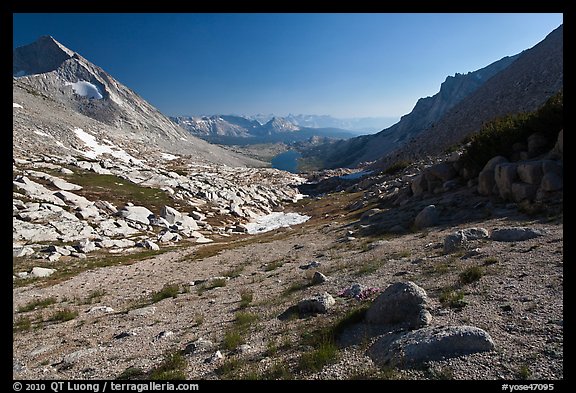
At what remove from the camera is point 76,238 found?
39250mm

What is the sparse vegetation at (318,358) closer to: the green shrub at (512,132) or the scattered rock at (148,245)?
the green shrub at (512,132)

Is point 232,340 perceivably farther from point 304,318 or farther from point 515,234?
point 515,234

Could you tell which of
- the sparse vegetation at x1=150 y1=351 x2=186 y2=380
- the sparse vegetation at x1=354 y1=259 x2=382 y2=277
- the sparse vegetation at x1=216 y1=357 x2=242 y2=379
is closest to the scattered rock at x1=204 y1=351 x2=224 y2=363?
the sparse vegetation at x1=216 y1=357 x2=242 y2=379

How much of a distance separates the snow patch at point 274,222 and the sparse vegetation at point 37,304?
1700 inches

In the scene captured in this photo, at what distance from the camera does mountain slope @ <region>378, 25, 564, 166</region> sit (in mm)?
86181

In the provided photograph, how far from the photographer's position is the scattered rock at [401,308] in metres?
8.78

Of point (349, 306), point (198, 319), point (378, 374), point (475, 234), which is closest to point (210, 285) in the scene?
point (198, 319)

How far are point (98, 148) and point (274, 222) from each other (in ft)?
371

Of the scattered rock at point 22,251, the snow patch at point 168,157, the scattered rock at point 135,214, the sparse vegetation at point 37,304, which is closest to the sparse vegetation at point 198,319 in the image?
the sparse vegetation at point 37,304

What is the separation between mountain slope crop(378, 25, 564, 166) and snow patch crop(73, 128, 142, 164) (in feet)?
392

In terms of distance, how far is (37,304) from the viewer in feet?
59.8

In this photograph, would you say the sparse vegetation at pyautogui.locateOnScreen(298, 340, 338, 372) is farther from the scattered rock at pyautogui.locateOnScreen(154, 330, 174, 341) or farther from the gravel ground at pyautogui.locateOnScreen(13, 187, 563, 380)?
the scattered rock at pyautogui.locateOnScreen(154, 330, 174, 341)
